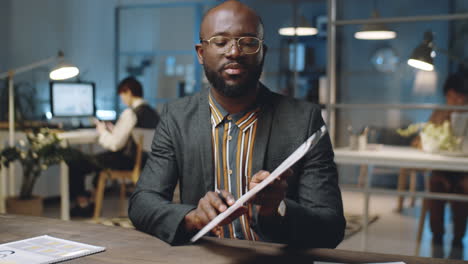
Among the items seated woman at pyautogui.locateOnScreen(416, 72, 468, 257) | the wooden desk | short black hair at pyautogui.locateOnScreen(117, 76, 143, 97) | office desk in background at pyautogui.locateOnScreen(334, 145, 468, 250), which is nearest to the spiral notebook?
the wooden desk

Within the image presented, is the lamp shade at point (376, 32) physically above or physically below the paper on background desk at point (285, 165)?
above

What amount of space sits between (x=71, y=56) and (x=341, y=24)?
4.86m

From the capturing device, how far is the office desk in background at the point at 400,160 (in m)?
3.52

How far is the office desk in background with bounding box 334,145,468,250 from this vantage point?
3518 mm

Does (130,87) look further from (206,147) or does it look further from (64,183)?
(206,147)

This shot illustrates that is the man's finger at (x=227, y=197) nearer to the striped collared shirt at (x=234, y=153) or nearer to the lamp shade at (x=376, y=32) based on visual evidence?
the striped collared shirt at (x=234, y=153)

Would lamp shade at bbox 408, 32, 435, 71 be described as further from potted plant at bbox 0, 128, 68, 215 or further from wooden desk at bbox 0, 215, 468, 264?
wooden desk at bbox 0, 215, 468, 264

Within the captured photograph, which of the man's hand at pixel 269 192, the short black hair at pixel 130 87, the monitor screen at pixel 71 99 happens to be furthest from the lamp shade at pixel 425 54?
the monitor screen at pixel 71 99

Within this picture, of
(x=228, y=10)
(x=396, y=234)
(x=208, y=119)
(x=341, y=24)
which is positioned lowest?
(x=396, y=234)

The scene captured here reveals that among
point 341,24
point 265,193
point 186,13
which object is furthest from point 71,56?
point 265,193

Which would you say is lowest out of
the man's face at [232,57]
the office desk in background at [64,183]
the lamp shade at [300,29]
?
the office desk in background at [64,183]

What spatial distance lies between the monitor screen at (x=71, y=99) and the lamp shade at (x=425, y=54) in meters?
3.17

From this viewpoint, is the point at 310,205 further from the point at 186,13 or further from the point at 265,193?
the point at 186,13

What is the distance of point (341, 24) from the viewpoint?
413 centimetres
